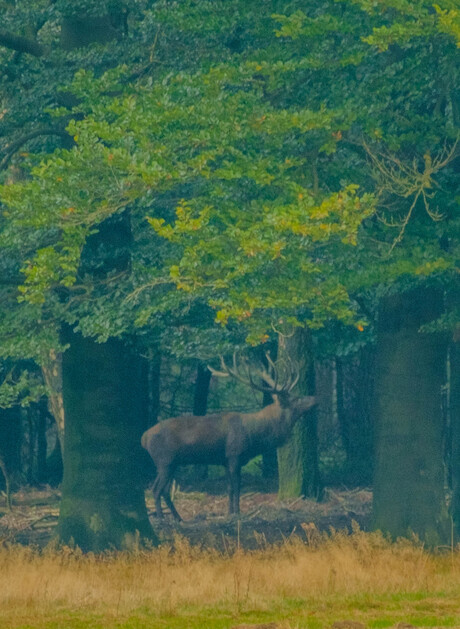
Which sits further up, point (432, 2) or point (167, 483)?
point (432, 2)

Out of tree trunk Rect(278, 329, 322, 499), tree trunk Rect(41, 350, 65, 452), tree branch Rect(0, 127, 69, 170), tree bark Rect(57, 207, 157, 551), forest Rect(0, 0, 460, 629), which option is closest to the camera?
forest Rect(0, 0, 460, 629)

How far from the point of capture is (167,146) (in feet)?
48.1

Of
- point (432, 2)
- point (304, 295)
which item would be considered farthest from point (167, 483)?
point (432, 2)

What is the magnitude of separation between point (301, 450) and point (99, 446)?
7.71m

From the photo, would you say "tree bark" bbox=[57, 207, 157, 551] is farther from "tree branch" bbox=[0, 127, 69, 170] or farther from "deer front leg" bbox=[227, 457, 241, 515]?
"deer front leg" bbox=[227, 457, 241, 515]

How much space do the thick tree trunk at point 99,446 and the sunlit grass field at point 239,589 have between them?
7.44 feet

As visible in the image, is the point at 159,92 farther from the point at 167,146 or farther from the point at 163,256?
the point at 163,256

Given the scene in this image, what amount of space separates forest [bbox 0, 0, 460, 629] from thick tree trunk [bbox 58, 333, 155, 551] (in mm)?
33

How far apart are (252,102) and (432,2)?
105 inches

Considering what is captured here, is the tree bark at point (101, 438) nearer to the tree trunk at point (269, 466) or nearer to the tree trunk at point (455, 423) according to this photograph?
the tree trunk at point (455, 423)

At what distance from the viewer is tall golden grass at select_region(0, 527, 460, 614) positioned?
11953mm

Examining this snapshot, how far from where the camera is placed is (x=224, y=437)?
2322 centimetres

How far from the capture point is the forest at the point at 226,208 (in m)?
14.4

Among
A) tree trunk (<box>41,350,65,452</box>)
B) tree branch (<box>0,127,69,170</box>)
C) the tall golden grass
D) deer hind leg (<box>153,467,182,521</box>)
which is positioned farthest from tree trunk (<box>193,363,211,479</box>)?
the tall golden grass
